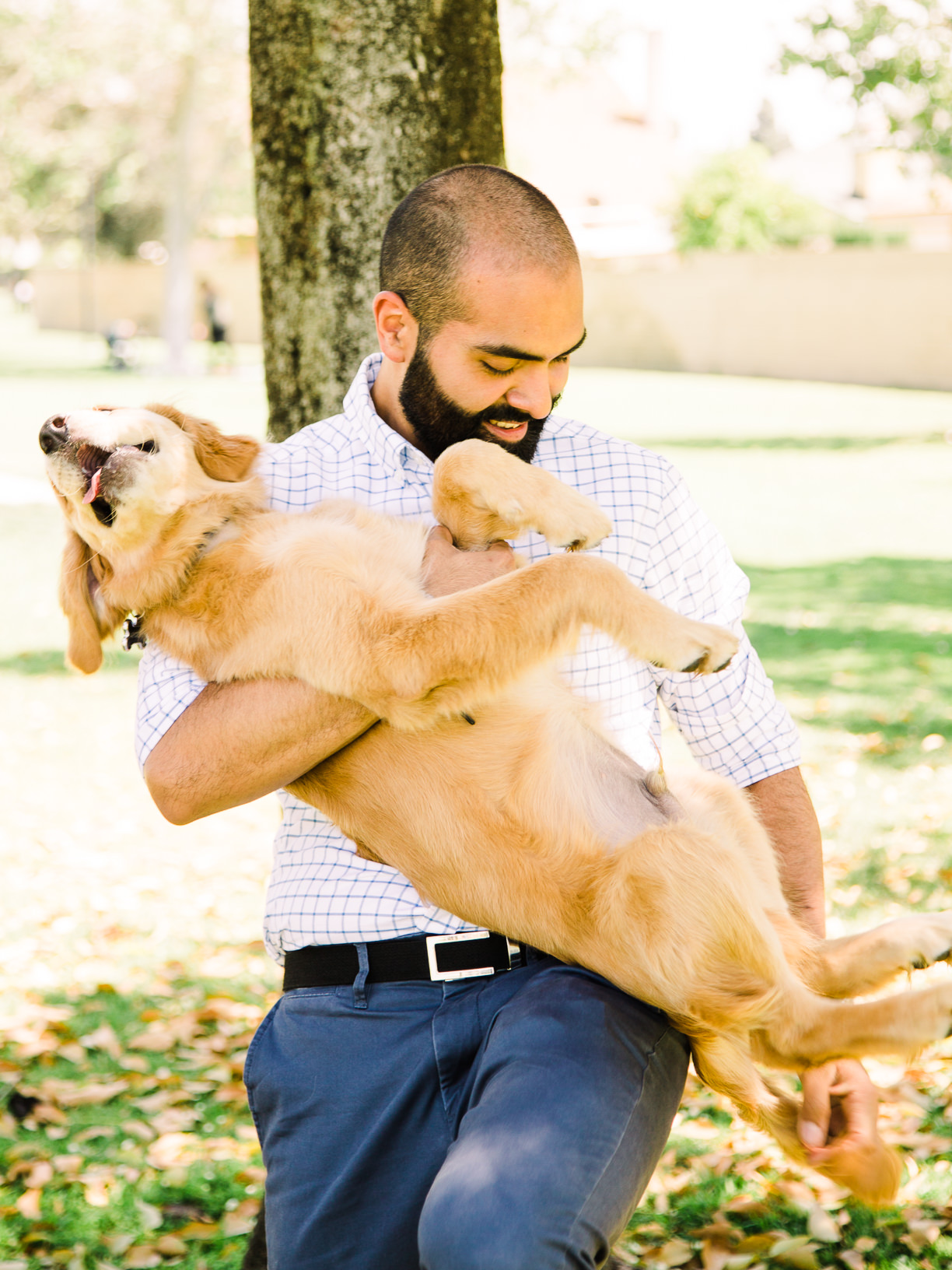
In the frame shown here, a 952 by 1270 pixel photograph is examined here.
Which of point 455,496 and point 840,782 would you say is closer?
point 455,496

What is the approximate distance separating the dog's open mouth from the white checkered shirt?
38 cm

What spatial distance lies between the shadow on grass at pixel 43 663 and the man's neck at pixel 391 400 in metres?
6.50

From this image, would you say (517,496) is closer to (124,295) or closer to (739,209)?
(739,209)

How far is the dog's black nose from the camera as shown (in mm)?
2963

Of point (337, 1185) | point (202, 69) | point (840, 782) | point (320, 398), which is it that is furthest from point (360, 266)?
point (202, 69)

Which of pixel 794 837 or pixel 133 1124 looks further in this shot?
pixel 133 1124

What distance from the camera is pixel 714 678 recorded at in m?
2.94

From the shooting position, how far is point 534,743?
9.01 feet

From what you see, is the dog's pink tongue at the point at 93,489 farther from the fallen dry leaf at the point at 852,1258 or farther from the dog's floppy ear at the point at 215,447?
the fallen dry leaf at the point at 852,1258

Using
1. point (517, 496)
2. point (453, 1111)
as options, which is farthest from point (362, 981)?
point (517, 496)

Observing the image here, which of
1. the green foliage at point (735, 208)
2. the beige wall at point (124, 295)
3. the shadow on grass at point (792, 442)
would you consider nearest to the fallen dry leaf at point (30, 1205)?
the shadow on grass at point (792, 442)

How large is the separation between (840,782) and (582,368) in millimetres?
31311

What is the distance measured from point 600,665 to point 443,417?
27.3 inches

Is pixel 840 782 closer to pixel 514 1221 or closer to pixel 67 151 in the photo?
pixel 514 1221
